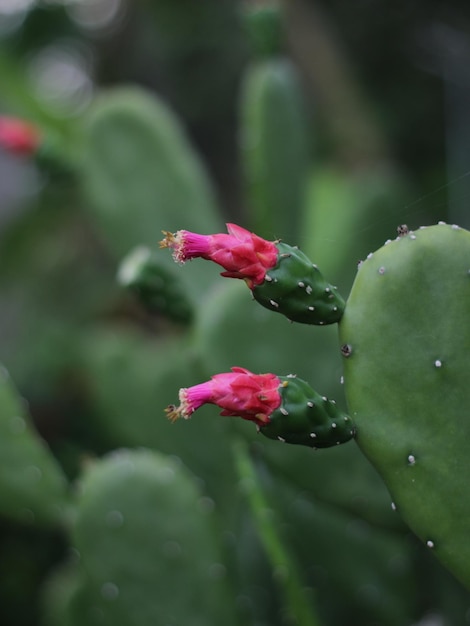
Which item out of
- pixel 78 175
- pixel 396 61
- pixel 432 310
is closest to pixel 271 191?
pixel 78 175

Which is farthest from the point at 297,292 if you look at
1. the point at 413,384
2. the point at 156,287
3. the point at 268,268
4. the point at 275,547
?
the point at 275,547

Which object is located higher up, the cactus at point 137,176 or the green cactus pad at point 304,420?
the cactus at point 137,176

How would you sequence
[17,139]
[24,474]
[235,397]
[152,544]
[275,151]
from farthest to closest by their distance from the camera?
[275,151] → [17,139] → [24,474] → [152,544] → [235,397]

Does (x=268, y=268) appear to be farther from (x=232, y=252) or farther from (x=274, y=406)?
(x=274, y=406)

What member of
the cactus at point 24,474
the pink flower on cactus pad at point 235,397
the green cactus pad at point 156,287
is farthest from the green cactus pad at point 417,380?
the cactus at point 24,474

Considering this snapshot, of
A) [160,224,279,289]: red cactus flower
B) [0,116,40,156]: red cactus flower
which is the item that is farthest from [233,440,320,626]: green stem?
[0,116,40,156]: red cactus flower

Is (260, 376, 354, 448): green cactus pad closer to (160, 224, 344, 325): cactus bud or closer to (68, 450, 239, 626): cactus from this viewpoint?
(160, 224, 344, 325): cactus bud

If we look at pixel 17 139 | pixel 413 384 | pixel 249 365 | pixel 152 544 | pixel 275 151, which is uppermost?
pixel 275 151

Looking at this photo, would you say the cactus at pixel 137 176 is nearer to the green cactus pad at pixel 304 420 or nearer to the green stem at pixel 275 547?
the green stem at pixel 275 547
